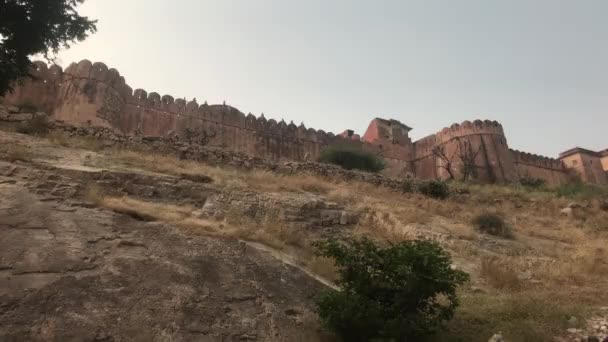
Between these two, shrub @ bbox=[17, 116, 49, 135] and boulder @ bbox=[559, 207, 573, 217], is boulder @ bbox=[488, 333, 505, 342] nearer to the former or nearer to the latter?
shrub @ bbox=[17, 116, 49, 135]

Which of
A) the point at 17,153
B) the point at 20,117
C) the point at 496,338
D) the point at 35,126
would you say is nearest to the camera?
the point at 496,338

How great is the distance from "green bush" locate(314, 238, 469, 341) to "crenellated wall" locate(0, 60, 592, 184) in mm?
7539

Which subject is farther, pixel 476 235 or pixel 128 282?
pixel 476 235

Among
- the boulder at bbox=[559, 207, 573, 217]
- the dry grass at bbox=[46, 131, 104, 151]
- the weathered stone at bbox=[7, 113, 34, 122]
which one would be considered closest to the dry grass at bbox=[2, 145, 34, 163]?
the dry grass at bbox=[46, 131, 104, 151]

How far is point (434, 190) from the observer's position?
1633 centimetres

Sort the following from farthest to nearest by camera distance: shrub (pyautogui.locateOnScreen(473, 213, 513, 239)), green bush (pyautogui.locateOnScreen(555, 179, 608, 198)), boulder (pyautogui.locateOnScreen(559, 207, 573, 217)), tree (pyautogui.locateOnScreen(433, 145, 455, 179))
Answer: tree (pyautogui.locateOnScreen(433, 145, 455, 179)), green bush (pyautogui.locateOnScreen(555, 179, 608, 198)), boulder (pyautogui.locateOnScreen(559, 207, 573, 217)), shrub (pyautogui.locateOnScreen(473, 213, 513, 239))

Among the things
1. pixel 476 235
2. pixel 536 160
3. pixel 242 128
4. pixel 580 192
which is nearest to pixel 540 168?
pixel 536 160

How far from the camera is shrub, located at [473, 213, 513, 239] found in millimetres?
12039

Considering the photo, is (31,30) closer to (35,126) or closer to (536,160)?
(35,126)

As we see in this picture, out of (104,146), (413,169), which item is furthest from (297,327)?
(413,169)

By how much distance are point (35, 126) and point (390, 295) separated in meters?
10.6

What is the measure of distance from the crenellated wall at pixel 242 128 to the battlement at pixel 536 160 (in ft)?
0.26

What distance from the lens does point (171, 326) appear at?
16.4 ft

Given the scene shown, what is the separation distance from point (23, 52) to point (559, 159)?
106 feet
